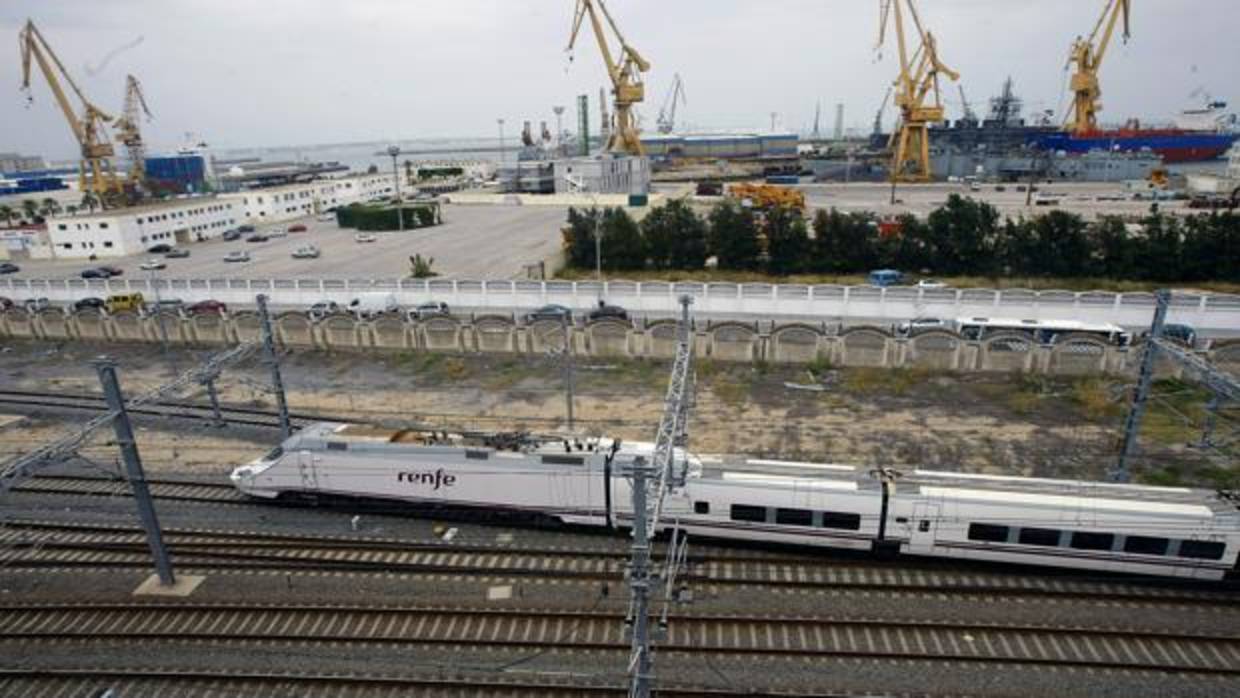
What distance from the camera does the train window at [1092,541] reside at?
1479 centimetres

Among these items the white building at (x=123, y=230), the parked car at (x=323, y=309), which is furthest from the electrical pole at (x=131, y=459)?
the white building at (x=123, y=230)

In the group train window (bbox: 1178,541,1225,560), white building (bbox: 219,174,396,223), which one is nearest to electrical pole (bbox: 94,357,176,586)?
train window (bbox: 1178,541,1225,560)

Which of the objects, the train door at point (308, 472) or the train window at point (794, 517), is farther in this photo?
the train door at point (308, 472)

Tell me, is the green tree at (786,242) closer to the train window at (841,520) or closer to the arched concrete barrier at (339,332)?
the arched concrete barrier at (339,332)

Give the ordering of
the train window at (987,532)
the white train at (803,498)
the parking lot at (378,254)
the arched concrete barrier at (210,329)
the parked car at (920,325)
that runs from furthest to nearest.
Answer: the parking lot at (378,254) < the arched concrete barrier at (210,329) < the parked car at (920,325) < the train window at (987,532) < the white train at (803,498)

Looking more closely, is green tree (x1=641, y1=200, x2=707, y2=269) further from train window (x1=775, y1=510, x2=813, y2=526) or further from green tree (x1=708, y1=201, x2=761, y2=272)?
train window (x1=775, y1=510, x2=813, y2=526)

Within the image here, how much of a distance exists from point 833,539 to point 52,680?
1656 centimetres

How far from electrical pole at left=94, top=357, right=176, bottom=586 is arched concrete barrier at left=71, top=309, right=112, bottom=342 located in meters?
28.6

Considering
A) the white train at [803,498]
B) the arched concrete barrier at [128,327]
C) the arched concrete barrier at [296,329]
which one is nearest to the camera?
the white train at [803,498]

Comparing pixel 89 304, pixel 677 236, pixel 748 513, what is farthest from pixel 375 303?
pixel 748 513

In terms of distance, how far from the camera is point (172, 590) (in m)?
15.9

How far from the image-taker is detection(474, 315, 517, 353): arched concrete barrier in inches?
1304

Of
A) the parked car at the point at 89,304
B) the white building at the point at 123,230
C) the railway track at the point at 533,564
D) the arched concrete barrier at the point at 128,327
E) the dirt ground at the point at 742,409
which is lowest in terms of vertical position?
the railway track at the point at 533,564

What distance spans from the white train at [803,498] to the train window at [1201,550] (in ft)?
0.09
